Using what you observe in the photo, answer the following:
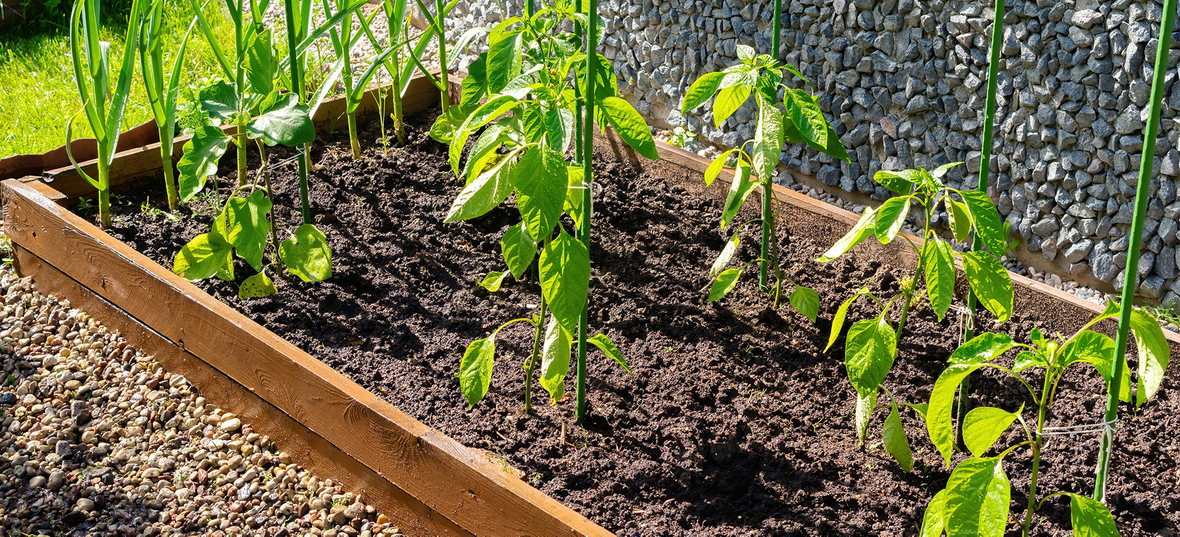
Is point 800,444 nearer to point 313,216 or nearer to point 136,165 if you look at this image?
point 313,216

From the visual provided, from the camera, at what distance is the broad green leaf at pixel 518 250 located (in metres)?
1.86

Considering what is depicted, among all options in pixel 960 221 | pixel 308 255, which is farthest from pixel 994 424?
pixel 308 255

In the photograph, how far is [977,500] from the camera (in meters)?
1.43

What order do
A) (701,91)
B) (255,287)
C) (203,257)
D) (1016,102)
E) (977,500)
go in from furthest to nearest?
1. (1016,102)
2. (255,287)
3. (203,257)
4. (701,91)
5. (977,500)

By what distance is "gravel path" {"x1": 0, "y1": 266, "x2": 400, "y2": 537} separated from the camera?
2.24 m

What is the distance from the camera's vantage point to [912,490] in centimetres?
201

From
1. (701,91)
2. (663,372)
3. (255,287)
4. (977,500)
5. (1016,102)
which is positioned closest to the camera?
(977,500)

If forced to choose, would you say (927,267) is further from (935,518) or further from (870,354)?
(935,518)

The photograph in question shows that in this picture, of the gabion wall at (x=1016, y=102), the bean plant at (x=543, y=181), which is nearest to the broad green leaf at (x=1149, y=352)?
the bean plant at (x=543, y=181)

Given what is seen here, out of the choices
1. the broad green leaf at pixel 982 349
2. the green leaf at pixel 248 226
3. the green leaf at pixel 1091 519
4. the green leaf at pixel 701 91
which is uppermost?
the green leaf at pixel 701 91

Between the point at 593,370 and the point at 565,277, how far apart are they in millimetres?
665

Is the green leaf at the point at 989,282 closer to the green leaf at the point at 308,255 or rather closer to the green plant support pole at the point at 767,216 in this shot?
the green plant support pole at the point at 767,216

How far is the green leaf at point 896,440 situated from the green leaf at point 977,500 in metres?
0.48

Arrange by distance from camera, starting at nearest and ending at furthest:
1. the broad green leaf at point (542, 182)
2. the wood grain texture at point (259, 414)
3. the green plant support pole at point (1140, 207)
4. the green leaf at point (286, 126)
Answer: the green plant support pole at point (1140, 207)
the broad green leaf at point (542, 182)
the wood grain texture at point (259, 414)
the green leaf at point (286, 126)
